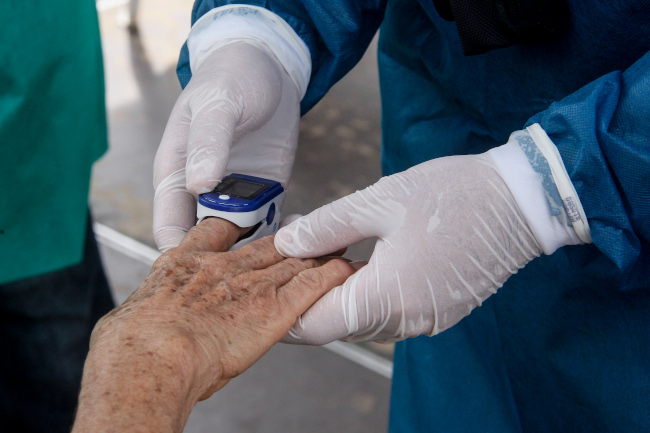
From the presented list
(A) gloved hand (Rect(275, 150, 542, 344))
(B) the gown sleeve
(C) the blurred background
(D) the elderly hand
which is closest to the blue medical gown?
(B) the gown sleeve

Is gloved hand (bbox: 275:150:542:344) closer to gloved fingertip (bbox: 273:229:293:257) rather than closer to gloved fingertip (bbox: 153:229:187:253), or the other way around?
gloved fingertip (bbox: 273:229:293:257)

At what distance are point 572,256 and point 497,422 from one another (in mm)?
→ 395

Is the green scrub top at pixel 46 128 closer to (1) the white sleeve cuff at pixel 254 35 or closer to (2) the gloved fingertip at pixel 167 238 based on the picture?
(1) the white sleeve cuff at pixel 254 35

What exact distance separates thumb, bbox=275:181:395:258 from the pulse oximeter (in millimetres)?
63

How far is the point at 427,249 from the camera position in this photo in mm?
712

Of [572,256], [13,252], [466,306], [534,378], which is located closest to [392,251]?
[466,306]

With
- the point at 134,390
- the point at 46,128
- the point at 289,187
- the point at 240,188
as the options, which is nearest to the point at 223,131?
the point at 240,188

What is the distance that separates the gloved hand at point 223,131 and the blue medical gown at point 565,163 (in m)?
0.11

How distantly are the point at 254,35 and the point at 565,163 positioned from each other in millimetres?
594

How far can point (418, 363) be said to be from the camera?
1.10 m

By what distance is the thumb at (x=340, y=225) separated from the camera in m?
0.74

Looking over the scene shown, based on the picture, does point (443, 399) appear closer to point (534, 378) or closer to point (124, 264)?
point (534, 378)

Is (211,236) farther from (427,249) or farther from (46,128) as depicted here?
(46,128)

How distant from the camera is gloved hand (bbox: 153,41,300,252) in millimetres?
819
